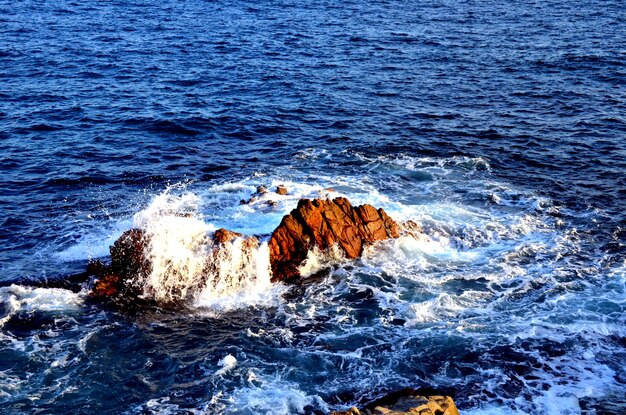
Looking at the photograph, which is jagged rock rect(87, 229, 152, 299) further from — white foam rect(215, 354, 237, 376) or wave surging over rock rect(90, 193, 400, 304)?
white foam rect(215, 354, 237, 376)

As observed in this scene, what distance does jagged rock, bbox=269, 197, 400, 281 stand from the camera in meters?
19.6

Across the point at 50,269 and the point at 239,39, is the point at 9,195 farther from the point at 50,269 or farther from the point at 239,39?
the point at 239,39

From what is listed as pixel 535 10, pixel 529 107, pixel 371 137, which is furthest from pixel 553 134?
pixel 535 10

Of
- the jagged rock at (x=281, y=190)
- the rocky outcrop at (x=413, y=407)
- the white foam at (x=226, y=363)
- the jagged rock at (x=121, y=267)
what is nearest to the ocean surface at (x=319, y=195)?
the white foam at (x=226, y=363)

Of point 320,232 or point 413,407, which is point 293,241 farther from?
point 413,407

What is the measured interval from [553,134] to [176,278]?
19597mm

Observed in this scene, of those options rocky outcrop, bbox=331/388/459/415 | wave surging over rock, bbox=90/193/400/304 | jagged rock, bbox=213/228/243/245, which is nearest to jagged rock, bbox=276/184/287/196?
wave surging over rock, bbox=90/193/400/304

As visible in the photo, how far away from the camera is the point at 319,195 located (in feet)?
76.7

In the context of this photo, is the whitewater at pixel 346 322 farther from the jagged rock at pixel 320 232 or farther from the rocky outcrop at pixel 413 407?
the rocky outcrop at pixel 413 407

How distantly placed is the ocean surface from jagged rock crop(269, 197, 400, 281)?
0.43m

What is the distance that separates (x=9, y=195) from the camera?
24.3 meters

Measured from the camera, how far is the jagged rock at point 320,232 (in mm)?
19609

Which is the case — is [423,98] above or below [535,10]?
below

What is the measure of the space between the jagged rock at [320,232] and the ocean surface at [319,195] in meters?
0.43
